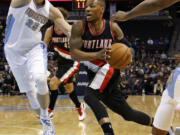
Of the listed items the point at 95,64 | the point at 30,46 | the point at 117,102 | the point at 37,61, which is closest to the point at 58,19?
the point at 30,46

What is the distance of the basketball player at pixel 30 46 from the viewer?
13.6 ft

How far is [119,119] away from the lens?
6.92 metres

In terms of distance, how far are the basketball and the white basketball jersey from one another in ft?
3.77

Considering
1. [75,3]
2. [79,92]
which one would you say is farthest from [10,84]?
[75,3]

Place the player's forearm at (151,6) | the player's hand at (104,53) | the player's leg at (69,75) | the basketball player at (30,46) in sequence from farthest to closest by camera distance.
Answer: the player's leg at (69,75) < the basketball player at (30,46) < the player's hand at (104,53) < the player's forearm at (151,6)

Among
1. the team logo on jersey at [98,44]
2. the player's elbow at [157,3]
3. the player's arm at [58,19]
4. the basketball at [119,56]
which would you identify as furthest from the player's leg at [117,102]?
the player's elbow at [157,3]

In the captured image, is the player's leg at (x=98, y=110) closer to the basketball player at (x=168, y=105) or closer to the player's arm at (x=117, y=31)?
the basketball player at (x=168, y=105)

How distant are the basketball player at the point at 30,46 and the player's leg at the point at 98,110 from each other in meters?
0.60

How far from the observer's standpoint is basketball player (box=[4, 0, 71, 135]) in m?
4.14

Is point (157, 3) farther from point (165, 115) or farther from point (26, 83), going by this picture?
point (26, 83)

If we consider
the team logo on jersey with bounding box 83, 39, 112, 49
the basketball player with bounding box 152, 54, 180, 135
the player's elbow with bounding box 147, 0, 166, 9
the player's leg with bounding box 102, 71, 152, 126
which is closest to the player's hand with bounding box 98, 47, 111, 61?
the team logo on jersey with bounding box 83, 39, 112, 49

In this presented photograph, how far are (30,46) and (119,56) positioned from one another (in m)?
Result: 1.29

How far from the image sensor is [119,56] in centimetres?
367

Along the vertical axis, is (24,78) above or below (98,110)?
above
